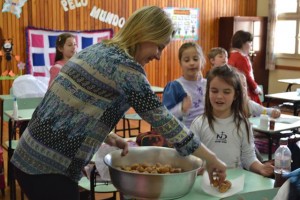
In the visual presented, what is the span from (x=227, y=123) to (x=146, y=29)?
1040mm

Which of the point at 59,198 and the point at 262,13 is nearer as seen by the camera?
the point at 59,198

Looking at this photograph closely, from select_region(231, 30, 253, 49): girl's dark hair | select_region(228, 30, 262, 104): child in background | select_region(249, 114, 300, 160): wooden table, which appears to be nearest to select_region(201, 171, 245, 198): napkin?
select_region(249, 114, 300, 160): wooden table

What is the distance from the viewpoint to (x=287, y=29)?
9117 mm

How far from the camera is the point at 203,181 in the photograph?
1868mm

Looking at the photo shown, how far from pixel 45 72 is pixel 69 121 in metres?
5.53

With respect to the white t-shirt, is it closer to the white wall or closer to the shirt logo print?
the shirt logo print

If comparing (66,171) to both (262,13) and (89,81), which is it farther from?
(262,13)

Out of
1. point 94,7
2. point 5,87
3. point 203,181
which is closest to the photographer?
point 203,181

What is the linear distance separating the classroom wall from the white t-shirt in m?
4.92

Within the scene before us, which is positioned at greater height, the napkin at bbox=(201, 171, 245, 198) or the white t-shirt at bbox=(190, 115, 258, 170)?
the white t-shirt at bbox=(190, 115, 258, 170)

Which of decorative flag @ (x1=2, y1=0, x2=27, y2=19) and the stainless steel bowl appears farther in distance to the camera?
decorative flag @ (x1=2, y1=0, x2=27, y2=19)

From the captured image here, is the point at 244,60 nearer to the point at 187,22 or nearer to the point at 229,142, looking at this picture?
the point at 229,142

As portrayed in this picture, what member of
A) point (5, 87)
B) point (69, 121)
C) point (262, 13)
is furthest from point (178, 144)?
point (262, 13)

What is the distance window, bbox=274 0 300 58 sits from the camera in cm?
892
